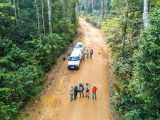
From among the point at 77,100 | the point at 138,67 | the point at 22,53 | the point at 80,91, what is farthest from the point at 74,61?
the point at 138,67

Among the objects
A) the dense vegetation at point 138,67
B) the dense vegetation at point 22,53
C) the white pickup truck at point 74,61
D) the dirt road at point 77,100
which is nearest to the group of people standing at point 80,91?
the dirt road at point 77,100

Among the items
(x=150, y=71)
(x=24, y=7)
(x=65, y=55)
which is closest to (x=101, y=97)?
Result: (x=150, y=71)

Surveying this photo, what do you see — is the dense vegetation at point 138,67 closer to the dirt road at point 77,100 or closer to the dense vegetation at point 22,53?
the dirt road at point 77,100

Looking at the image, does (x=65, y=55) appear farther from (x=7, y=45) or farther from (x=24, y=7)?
(x=7, y=45)

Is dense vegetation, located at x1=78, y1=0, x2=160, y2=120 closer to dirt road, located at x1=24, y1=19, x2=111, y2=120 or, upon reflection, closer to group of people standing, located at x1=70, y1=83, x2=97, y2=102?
dirt road, located at x1=24, y1=19, x2=111, y2=120

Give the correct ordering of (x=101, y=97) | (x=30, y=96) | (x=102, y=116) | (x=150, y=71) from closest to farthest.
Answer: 1. (x=150, y=71)
2. (x=102, y=116)
3. (x=30, y=96)
4. (x=101, y=97)

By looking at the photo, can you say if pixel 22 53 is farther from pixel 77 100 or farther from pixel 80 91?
pixel 77 100

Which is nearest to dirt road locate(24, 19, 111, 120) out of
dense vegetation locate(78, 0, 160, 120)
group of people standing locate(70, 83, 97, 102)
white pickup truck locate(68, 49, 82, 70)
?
group of people standing locate(70, 83, 97, 102)
